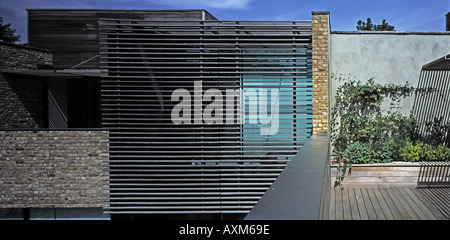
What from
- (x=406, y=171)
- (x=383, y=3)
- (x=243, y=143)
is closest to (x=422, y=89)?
(x=406, y=171)

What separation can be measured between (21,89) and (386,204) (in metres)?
11.4

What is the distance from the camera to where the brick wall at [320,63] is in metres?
5.06

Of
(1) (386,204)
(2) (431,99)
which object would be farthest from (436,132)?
(1) (386,204)

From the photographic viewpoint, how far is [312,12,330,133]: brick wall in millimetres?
5059

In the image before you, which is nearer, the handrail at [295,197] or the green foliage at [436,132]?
the handrail at [295,197]

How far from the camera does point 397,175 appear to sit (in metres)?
5.52

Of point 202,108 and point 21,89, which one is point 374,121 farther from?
point 21,89

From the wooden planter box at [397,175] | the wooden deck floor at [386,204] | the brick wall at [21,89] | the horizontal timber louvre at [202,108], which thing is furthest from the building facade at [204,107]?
the brick wall at [21,89]

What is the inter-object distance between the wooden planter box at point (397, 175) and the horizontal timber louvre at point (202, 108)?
4.92ft

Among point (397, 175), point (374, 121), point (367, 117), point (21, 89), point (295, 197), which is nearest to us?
point (295, 197)

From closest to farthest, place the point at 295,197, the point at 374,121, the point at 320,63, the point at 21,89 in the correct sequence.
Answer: the point at 295,197
the point at 320,63
the point at 374,121
the point at 21,89

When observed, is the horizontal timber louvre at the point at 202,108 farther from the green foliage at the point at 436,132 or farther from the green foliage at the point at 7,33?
the green foliage at the point at 7,33

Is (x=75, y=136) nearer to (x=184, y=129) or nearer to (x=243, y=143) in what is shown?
(x=184, y=129)

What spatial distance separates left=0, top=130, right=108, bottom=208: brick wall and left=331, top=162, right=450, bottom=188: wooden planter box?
18.7ft
